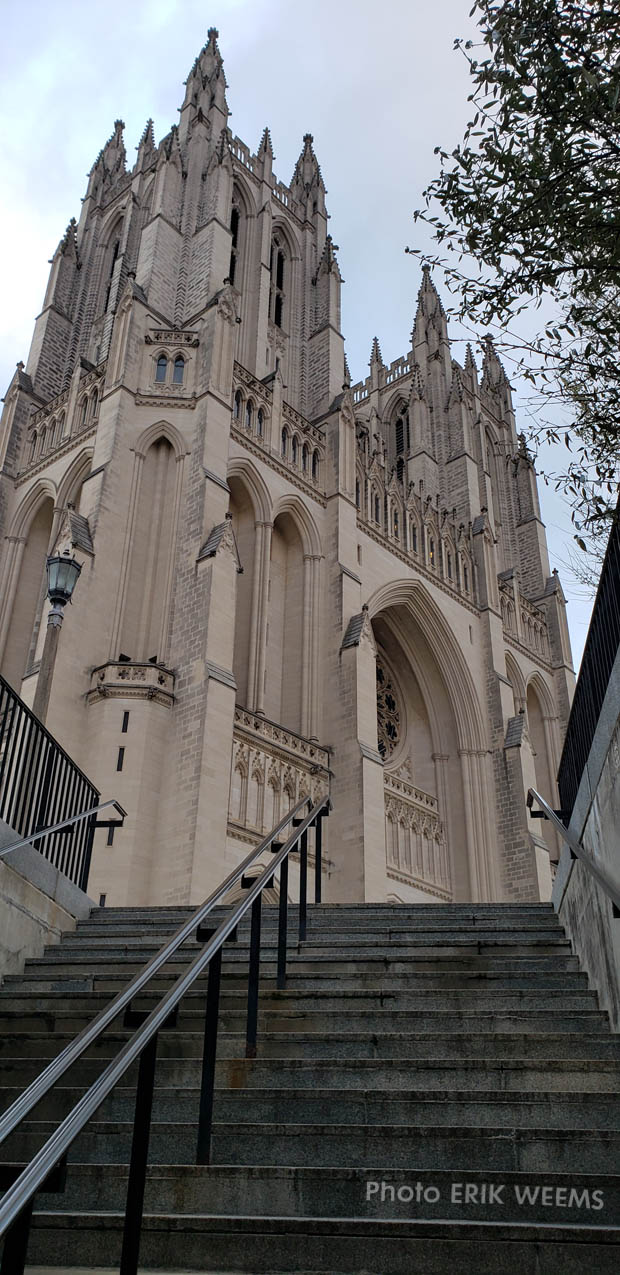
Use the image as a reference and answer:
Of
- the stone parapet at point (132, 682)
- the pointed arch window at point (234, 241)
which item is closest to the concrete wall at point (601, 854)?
the stone parapet at point (132, 682)

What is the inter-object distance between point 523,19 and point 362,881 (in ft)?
47.7

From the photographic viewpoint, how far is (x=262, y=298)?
1045 inches

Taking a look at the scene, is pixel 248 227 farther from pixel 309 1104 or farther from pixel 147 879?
pixel 309 1104

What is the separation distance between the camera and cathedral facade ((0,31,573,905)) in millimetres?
16531

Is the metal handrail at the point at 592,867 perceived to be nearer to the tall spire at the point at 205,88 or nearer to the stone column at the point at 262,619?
the stone column at the point at 262,619

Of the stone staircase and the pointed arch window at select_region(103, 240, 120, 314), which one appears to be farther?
the pointed arch window at select_region(103, 240, 120, 314)

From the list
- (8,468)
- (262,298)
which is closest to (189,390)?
(8,468)

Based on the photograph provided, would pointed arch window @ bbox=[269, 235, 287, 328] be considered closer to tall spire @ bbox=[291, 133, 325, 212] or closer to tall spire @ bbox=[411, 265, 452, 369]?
tall spire @ bbox=[291, 133, 325, 212]

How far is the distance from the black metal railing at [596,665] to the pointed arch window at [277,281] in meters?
22.5

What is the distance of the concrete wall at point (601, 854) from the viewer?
17.1 feet

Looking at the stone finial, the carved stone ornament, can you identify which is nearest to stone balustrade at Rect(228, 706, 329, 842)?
the carved stone ornament

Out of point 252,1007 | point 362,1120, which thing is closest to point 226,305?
point 252,1007

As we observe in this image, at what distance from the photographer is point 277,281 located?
29.2 meters

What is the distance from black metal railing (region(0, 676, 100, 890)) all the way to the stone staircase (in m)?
1.81
